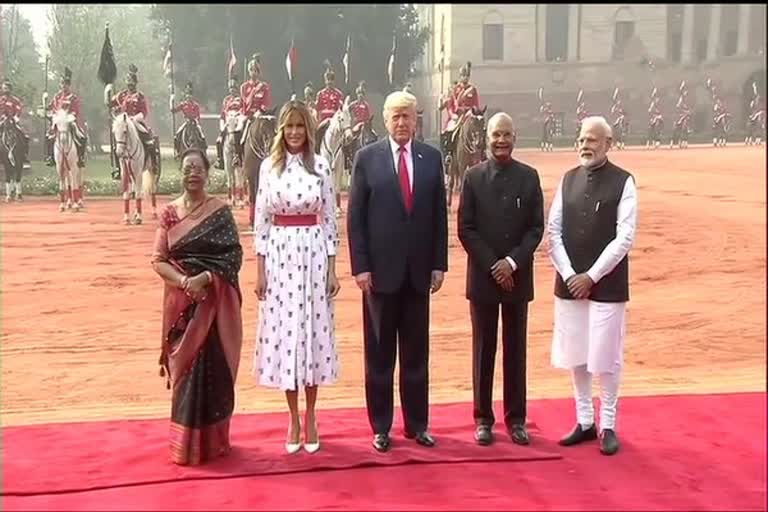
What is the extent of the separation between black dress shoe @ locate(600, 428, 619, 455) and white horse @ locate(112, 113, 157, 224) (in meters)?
2.81

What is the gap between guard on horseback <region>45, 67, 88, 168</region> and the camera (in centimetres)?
424

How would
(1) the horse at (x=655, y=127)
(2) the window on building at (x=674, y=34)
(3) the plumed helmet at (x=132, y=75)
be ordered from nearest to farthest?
1. (2) the window on building at (x=674, y=34)
2. (3) the plumed helmet at (x=132, y=75)
3. (1) the horse at (x=655, y=127)

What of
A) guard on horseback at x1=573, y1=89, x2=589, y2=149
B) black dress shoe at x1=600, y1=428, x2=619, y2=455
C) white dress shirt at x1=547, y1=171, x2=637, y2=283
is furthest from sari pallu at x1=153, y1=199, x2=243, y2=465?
guard on horseback at x1=573, y1=89, x2=589, y2=149

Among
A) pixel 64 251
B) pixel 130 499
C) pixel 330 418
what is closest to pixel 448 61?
pixel 330 418

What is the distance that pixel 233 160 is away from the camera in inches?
172

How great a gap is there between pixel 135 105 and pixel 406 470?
271cm

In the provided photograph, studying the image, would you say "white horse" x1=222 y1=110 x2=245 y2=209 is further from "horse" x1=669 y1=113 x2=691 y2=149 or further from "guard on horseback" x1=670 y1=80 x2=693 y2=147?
"horse" x1=669 y1=113 x2=691 y2=149

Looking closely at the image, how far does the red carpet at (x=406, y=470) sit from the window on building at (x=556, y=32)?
2101 millimetres

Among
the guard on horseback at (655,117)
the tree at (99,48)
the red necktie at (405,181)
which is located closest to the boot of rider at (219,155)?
the tree at (99,48)

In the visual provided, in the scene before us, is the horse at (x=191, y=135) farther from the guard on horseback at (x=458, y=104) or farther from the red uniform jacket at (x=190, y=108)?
the guard on horseback at (x=458, y=104)

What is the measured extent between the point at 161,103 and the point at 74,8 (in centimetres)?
65

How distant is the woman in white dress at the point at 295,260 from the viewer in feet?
9.10

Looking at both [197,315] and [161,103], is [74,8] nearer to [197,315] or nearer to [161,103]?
[161,103]

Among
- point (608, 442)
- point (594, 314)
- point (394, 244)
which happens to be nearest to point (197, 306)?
point (394, 244)
